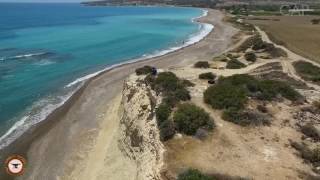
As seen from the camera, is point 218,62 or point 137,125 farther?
point 218,62

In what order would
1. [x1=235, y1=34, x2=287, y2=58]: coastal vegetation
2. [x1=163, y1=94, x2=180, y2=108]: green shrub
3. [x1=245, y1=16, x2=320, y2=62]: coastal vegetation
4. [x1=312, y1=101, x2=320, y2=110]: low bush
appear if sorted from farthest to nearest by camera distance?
[x1=245, y1=16, x2=320, y2=62]: coastal vegetation → [x1=235, y1=34, x2=287, y2=58]: coastal vegetation → [x1=312, y1=101, x2=320, y2=110]: low bush → [x1=163, y1=94, x2=180, y2=108]: green shrub

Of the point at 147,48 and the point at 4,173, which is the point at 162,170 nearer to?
the point at 4,173

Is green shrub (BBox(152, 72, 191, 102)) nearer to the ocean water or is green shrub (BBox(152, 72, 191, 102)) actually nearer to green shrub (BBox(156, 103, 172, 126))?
green shrub (BBox(156, 103, 172, 126))

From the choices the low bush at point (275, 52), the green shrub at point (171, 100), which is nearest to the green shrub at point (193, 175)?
the green shrub at point (171, 100)

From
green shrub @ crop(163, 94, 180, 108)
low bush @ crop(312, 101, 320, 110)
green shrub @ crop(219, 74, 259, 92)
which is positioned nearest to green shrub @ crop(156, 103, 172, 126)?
green shrub @ crop(163, 94, 180, 108)

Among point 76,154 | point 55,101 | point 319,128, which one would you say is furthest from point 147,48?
point 319,128

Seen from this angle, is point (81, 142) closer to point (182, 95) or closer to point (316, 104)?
point (182, 95)
